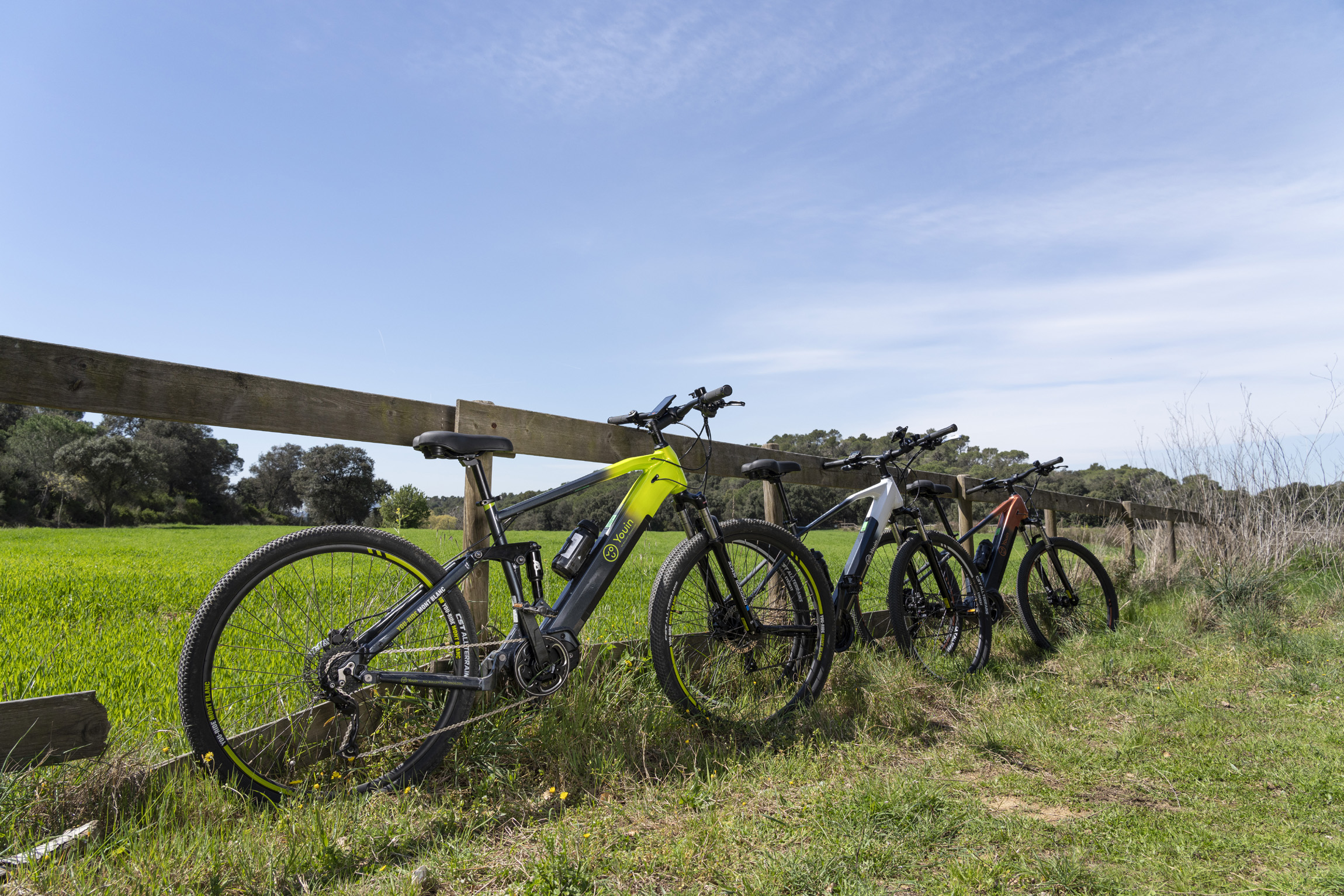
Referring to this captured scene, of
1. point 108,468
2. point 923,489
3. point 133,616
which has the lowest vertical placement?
point 133,616

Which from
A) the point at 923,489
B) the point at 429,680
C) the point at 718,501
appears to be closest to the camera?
the point at 429,680

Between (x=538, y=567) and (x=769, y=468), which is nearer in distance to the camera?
(x=538, y=567)

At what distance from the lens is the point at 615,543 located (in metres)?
3.03

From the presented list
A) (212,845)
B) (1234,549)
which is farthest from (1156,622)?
(212,845)

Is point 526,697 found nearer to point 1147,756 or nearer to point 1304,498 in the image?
point 1147,756

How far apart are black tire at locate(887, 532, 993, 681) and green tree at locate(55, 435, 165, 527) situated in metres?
44.8

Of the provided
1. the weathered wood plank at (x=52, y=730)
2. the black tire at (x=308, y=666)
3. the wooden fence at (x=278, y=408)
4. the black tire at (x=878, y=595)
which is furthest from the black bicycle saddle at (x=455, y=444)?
the black tire at (x=878, y=595)

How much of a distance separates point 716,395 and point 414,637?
162 centimetres

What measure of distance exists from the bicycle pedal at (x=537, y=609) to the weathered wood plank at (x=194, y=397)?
81 centimetres

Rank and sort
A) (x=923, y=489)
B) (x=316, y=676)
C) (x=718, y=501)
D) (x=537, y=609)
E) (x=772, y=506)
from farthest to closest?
1. (x=923, y=489)
2. (x=772, y=506)
3. (x=718, y=501)
4. (x=537, y=609)
5. (x=316, y=676)

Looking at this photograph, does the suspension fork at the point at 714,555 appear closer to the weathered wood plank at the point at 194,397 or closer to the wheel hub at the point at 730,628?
the wheel hub at the point at 730,628

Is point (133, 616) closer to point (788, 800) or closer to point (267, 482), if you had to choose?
point (788, 800)

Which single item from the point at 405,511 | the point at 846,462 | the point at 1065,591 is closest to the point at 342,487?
the point at 405,511

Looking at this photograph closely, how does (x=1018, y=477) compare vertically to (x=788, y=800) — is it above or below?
above
